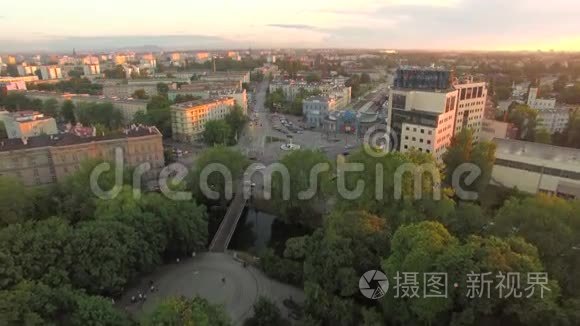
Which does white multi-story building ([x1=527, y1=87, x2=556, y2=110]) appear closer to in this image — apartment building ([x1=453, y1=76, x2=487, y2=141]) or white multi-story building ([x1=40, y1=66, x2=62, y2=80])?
apartment building ([x1=453, y1=76, x2=487, y2=141])

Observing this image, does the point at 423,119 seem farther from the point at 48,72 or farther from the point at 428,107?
the point at 48,72

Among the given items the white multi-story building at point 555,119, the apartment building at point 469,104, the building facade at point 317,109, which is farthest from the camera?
the building facade at point 317,109

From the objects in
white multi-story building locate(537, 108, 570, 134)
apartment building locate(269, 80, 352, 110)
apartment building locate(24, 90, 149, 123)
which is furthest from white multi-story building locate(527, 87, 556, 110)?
apartment building locate(24, 90, 149, 123)

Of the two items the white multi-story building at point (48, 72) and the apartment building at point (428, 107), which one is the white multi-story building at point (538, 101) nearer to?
the apartment building at point (428, 107)

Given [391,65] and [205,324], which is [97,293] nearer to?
[205,324]

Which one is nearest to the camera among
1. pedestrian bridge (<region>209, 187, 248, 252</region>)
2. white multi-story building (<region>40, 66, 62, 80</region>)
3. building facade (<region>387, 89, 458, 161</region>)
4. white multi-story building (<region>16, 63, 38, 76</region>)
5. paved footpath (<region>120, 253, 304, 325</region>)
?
paved footpath (<region>120, 253, 304, 325</region>)

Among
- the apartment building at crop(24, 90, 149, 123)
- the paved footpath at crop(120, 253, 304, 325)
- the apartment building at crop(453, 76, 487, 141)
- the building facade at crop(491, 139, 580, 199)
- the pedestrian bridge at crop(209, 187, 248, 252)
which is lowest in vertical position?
the pedestrian bridge at crop(209, 187, 248, 252)

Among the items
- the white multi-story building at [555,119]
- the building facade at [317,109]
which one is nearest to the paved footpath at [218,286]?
the building facade at [317,109]
